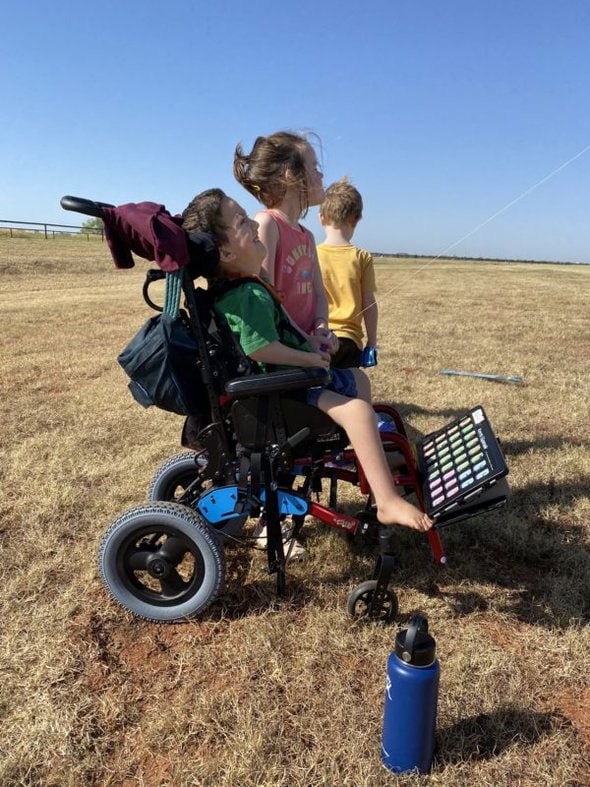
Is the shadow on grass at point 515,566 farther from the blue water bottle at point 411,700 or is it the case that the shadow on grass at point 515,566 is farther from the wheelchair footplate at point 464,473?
the blue water bottle at point 411,700

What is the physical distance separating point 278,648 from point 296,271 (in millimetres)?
1739

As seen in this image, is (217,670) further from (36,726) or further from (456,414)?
(456,414)

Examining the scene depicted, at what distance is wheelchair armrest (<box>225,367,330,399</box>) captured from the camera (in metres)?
2.22

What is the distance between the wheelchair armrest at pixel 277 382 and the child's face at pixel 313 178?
1117 millimetres

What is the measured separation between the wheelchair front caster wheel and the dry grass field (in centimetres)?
5

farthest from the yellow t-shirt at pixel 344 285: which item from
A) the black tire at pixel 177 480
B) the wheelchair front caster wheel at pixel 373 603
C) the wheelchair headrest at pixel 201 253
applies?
the wheelchair front caster wheel at pixel 373 603

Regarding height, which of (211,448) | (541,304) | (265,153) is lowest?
(541,304)

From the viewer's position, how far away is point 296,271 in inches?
113

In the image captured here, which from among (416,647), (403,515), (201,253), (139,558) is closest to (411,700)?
(416,647)

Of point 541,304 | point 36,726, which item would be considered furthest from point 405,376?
point 541,304

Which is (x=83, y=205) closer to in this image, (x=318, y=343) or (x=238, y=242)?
(x=238, y=242)

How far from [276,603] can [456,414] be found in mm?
3287

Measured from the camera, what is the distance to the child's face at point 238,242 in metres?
2.32

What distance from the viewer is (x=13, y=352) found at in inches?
309
